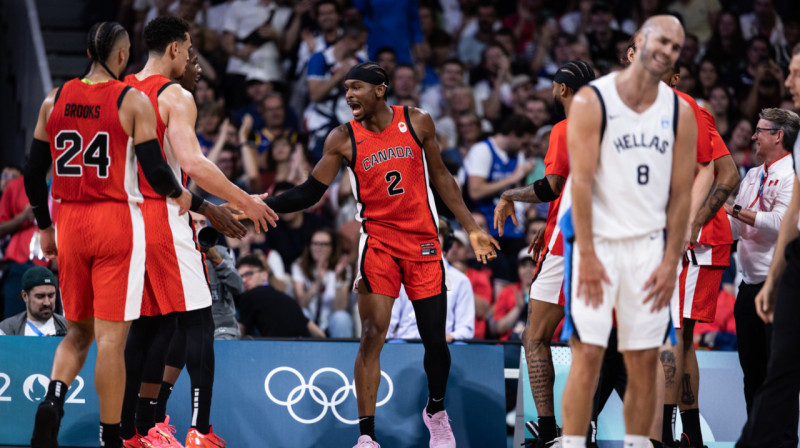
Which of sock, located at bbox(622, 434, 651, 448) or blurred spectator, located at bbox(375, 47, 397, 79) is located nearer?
sock, located at bbox(622, 434, 651, 448)

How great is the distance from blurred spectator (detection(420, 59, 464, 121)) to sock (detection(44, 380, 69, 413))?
7.19 m

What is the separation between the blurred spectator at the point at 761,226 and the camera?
5.86m

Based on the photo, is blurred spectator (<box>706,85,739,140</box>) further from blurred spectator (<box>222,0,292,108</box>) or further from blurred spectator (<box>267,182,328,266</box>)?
blurred spectator (<box>222,0,292,108</box>)

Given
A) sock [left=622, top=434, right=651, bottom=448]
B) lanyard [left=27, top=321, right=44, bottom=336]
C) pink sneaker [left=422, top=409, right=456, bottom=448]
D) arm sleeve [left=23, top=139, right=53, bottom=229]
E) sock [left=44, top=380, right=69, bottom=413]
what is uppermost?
arm sleeve [left=23, top=139, right=53, bottom=229]

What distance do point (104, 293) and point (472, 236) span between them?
2475 mm

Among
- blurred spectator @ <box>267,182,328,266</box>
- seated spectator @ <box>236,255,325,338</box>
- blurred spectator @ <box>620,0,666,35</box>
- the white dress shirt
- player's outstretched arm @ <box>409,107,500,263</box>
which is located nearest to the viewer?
the white dress shirt

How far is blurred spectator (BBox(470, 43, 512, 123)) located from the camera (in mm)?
11430

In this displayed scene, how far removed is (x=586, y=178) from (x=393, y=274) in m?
2.12

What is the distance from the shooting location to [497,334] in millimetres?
9078

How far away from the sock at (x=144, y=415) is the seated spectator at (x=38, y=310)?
68.1 inches

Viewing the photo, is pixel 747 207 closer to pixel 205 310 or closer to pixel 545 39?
pixel 205 310

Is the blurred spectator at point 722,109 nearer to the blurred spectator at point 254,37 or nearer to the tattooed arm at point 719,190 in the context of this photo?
the tattooed arm at point 719,190

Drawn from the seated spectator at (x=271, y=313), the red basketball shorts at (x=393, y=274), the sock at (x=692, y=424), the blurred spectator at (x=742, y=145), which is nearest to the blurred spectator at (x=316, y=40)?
the seated spectator at (x=271, y=313)

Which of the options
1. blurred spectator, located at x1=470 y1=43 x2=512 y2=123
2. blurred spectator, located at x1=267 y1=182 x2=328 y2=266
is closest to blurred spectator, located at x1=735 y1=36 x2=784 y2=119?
blurred spectator, located at x1=470 y1=43 x2=512 y2=123
